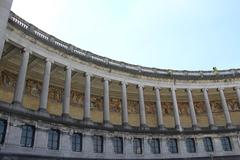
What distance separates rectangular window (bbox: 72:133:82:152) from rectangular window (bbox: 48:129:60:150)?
220cm

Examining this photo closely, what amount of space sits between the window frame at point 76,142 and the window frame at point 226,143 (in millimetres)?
21600

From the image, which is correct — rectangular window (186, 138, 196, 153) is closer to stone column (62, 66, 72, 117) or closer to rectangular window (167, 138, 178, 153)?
rectangular window (167, 138, 178, 153)

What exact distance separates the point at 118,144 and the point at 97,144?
335cm

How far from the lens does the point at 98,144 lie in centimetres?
3403

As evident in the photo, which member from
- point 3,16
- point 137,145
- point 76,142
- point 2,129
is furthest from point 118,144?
point 3,16

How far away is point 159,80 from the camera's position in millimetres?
46438

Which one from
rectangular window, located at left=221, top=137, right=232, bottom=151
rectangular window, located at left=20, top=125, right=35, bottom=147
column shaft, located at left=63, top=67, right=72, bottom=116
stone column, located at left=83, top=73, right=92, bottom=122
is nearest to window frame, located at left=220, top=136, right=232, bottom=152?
rectangular window, located at left=221, top=137, right=232, bottom=151

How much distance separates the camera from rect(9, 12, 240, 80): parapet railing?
34.4 meters

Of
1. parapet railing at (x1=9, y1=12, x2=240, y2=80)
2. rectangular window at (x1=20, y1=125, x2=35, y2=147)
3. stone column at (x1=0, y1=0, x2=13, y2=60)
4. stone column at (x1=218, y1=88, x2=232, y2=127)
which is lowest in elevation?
rectangular window at (x1=20, y1=125, x2=35, y2=147)

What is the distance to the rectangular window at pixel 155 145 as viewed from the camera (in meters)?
38.5

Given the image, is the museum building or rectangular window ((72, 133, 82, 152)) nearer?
the museum building

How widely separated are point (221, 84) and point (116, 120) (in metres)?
19.2

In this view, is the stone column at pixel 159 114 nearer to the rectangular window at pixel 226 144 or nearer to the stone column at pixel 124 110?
the stone column at pixel 124 110

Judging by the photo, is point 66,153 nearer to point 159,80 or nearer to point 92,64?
point 92,64
